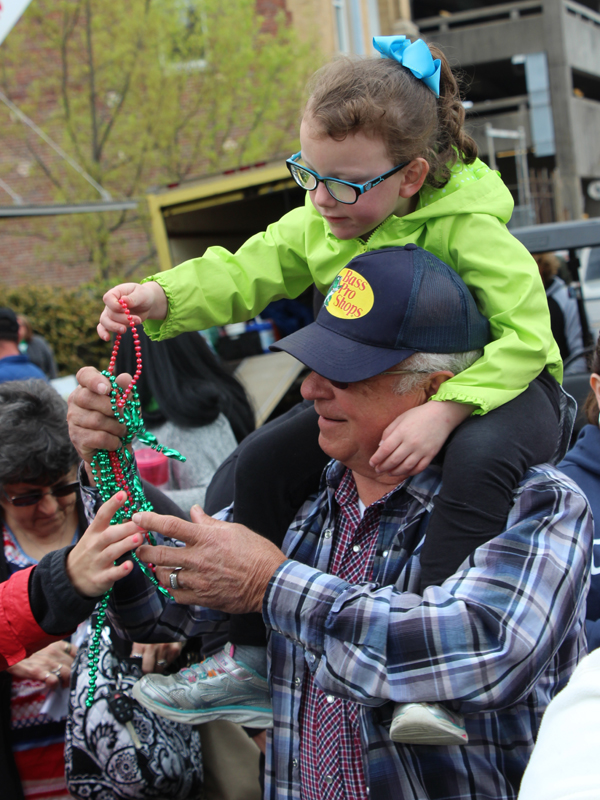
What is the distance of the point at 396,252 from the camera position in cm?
186

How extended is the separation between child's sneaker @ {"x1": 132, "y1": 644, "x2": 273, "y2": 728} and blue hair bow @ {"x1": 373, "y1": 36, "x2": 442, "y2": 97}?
1698mm

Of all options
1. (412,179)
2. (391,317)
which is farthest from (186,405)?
(391,317)

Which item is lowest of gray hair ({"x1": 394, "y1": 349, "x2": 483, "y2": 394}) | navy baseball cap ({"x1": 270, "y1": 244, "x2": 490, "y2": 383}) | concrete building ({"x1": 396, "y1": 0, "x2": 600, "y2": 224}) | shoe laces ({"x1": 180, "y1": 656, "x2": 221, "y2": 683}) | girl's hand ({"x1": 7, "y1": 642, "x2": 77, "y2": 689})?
girl's hand ({"x1": 7, "y1": 642, "x2": 77, "y2": 689})

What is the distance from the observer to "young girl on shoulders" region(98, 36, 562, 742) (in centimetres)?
173

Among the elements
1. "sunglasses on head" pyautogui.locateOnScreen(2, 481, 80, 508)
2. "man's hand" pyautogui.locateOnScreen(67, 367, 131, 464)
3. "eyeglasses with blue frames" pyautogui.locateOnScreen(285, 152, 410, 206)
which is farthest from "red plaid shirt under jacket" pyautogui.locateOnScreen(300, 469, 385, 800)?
"sunglasses on head" pyautogui.locateOnScreen(2, 481, 80, 508)

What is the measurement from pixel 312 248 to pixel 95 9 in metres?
13.9

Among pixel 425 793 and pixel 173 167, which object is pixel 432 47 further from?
pixel 173 167

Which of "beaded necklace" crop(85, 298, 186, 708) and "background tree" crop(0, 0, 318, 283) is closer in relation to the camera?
"beaded necklace" crop(85, 298, 186, 708)

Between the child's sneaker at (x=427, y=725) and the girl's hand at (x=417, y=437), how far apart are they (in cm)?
53

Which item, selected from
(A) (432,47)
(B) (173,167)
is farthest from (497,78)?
(A) (432,47)

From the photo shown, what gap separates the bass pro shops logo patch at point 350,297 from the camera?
1.83 metres

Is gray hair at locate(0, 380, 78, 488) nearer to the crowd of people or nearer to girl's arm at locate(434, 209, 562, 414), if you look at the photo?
the crowd of people

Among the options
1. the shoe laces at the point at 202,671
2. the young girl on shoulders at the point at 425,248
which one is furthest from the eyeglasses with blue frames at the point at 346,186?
the shoe laces at the point at 202,671

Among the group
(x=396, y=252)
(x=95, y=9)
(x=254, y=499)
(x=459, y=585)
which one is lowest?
(x=459, y=585)
